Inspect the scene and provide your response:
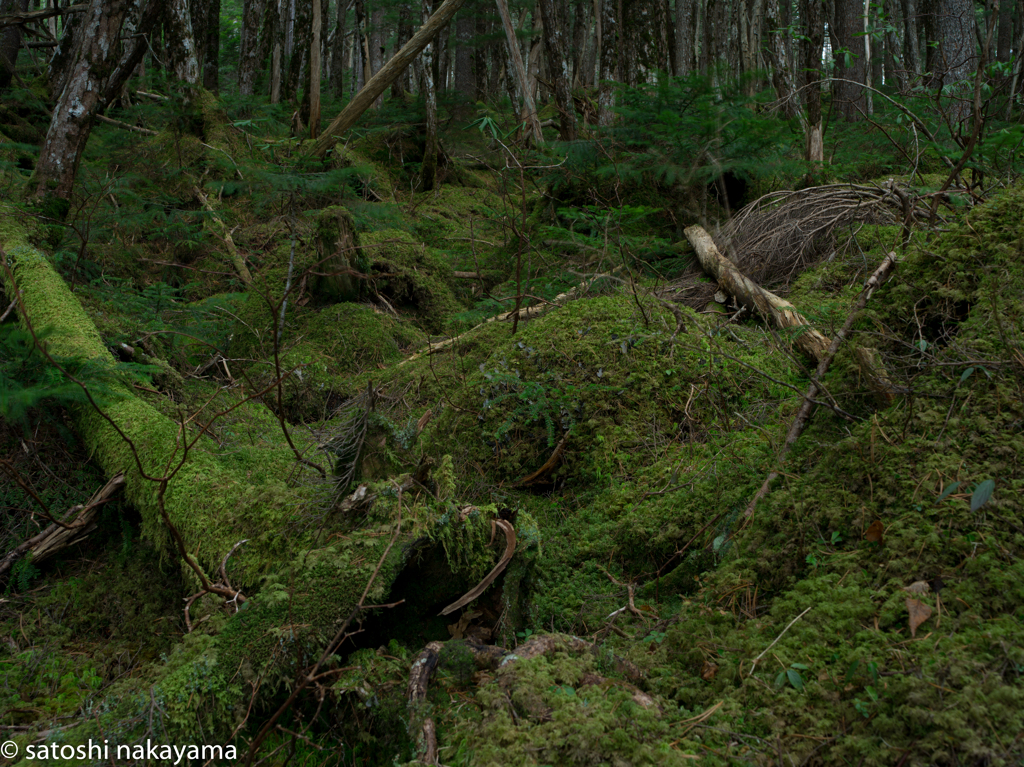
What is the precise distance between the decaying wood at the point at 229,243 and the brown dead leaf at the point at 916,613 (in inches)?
315

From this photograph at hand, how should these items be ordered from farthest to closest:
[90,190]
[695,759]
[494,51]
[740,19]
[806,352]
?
[740,19]
[494,51]
[90,190]
[806,352]
[695,759]

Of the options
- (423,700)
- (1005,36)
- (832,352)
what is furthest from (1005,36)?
(423,700)

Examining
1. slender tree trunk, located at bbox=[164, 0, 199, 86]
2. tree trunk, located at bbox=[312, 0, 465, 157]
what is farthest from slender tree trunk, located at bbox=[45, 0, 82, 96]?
tree trunk, located at bbox=[312, 0, 465, 157]

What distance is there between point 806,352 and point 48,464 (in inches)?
201

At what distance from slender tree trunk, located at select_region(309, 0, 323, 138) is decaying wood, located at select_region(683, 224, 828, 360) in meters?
7.92

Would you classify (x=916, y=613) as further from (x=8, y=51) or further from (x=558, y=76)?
(x=8, y=51)

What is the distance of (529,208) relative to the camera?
8938 millimetres

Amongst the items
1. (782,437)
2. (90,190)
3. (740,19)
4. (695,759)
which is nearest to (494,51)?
(740,19)

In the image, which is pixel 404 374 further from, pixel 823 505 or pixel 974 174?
pixel 974 174

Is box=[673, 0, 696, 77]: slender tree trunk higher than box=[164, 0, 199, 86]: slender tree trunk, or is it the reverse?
box=[673, 0, 696, 77]: slender tree trunk

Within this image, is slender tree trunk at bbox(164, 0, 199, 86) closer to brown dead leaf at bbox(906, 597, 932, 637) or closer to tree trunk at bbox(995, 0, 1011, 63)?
brown dead leaf at bbox(906, 597, 932, 637)

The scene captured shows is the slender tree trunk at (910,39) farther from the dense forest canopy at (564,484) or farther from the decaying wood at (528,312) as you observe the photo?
the decaying wood at (528,312)

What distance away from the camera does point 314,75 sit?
1133 centimetres

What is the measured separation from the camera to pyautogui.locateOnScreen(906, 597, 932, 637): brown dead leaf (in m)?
1.79
